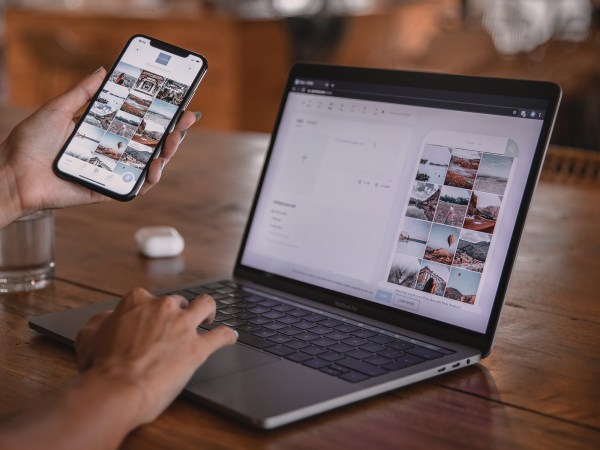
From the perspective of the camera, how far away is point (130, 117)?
37.0 inches

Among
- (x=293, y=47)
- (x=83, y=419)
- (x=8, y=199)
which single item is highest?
(x=293, y=47)

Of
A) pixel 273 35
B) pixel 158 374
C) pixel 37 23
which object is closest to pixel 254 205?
pixel 158 374

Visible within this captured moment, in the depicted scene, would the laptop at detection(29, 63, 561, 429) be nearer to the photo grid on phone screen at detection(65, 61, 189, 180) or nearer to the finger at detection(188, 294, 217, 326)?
the finger at detection(188, 294, 217, 326)

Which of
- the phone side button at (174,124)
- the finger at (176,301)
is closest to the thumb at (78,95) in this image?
the phone side button at (174,124)

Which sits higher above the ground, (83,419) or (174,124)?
(174,124)

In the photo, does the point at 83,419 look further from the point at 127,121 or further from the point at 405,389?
the point at 127,121

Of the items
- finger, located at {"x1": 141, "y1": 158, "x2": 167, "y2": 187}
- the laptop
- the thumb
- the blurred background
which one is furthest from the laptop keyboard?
the blurred background

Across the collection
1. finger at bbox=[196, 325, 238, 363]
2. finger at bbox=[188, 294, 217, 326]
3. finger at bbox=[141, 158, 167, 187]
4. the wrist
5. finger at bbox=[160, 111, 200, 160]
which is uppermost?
finger at bbox=[160, 111, 200, 160]

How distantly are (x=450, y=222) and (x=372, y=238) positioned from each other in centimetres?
10

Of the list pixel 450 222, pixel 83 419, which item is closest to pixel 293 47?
pixel 450 222

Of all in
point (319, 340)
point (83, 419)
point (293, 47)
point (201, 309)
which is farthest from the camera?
point (293, 47)

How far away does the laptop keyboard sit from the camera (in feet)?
2.42

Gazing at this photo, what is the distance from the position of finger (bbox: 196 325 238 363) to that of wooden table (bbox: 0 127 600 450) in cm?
5

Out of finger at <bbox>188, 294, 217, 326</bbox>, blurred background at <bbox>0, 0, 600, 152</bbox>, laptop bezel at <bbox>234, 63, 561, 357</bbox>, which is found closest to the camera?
finger at <bbox>188, 294, 217, 326</bbox>
